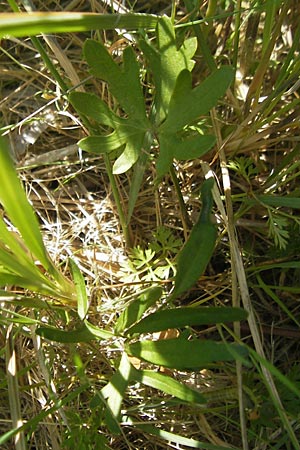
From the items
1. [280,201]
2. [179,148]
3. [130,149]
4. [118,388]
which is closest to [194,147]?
[179,148]

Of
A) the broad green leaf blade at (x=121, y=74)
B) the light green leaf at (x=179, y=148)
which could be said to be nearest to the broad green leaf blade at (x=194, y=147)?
the light green leaf at (x=179, y=148)

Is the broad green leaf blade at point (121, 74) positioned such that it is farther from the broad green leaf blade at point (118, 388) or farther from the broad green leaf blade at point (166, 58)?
the broad green leaf blade at point (118, 388)

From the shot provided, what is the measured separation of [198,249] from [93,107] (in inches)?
15.9

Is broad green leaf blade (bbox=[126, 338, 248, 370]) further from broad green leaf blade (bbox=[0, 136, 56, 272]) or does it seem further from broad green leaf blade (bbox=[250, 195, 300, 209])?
broad green leaf blade (bbox=[250, 195, 300, 209])

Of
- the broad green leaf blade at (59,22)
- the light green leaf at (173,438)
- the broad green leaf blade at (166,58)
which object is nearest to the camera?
the broad green leaf blade at (59,22)

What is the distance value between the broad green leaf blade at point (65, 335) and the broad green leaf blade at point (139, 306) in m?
0.07

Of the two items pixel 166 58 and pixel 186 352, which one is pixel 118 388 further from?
pixel 166 58

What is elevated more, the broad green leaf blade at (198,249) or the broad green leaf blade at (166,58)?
the broad green leaf blade at (166,58)

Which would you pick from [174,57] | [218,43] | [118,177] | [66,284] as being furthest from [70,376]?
[218,43]

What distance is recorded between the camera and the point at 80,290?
1444mm

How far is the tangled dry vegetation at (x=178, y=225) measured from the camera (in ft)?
5.13

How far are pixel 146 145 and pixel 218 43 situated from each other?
649 millimetres

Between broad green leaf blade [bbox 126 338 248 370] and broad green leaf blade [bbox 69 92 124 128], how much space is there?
512 millimetres

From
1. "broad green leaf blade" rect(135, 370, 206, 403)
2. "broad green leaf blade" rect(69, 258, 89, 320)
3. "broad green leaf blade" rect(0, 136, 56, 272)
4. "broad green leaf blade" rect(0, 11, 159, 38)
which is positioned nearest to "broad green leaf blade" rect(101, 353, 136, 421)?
"broad green leaf blade" rect(135, 370, 206, 403)
